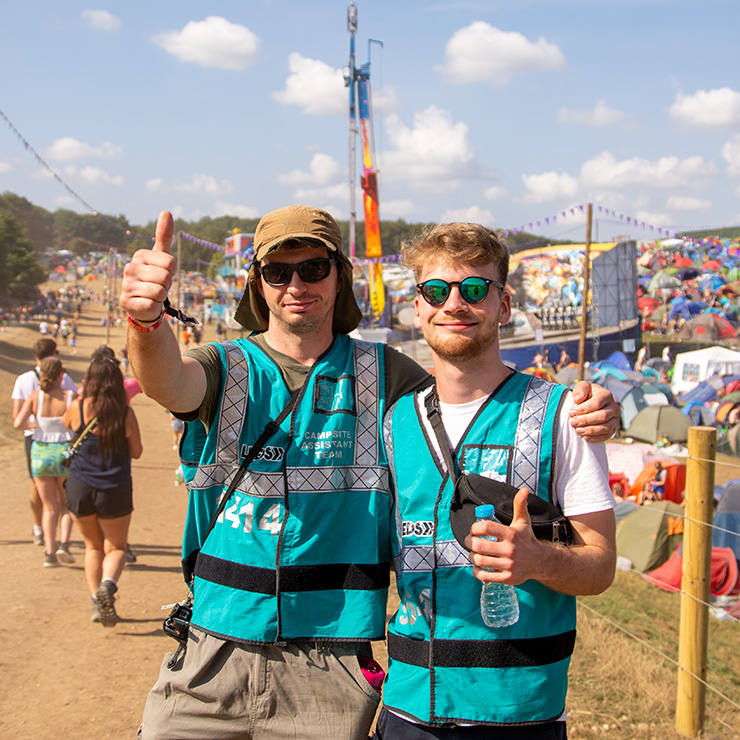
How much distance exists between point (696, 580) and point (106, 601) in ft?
12.5

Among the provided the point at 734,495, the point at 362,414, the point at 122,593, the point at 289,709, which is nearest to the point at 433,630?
the point at 289,709

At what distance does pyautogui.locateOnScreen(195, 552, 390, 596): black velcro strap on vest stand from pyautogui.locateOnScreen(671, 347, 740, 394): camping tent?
2450 cm

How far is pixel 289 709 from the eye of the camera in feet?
6.84

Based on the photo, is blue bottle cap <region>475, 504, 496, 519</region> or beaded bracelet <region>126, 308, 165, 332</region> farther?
beaded bracelet <region>126, 308, 165, 332</region>

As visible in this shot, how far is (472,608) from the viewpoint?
1888 mm

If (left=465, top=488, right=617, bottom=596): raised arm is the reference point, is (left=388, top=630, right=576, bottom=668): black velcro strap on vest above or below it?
below

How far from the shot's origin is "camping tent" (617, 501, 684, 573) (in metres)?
10.0

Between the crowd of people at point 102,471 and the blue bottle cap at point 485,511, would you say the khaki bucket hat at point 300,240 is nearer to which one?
the blue bottle cap at point 485,511

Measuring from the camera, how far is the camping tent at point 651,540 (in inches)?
394

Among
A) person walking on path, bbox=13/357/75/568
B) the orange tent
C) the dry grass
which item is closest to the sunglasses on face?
the dry grass

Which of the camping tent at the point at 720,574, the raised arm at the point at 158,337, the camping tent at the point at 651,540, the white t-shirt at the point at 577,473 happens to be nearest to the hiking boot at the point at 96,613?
the raised arm at the point at 158,337

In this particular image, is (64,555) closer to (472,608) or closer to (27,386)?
(27,386)

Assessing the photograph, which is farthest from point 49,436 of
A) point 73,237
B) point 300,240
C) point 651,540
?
point 73,237

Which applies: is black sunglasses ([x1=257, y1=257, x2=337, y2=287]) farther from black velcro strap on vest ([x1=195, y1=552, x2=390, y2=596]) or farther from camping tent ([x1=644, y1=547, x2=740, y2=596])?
camping tent ([x1=644, y1=547, x2=740, y2=596])
